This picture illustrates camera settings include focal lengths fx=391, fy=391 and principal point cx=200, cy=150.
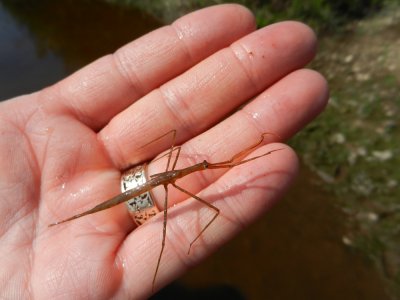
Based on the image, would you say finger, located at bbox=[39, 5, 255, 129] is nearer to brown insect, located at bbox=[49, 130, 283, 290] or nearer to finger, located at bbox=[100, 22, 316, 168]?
finger, located at bbox=[100, 22, 316, 168]

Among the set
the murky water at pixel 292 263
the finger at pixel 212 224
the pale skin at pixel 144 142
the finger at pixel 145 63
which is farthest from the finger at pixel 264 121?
the murky water at pixel 292 263

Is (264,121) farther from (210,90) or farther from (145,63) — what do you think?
(145,63)

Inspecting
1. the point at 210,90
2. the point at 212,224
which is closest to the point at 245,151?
the point at 212,224

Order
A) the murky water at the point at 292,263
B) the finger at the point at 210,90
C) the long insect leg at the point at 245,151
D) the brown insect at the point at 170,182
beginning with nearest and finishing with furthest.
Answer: the brown insect at the point at 170,182
the long insect leg at the point at 245,151
the finger at the point at 210,90
the murky water at the point at 292,263

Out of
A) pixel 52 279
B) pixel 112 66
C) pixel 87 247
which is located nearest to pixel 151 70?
pixel 112 66

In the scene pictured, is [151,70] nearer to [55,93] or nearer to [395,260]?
[55,93]

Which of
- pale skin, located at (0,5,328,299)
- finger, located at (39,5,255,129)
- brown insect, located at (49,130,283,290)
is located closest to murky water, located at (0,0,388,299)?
pale skin, located at (0,5,328,299)

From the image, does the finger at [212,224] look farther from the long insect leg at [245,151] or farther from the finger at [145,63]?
the finger at [145,63]
